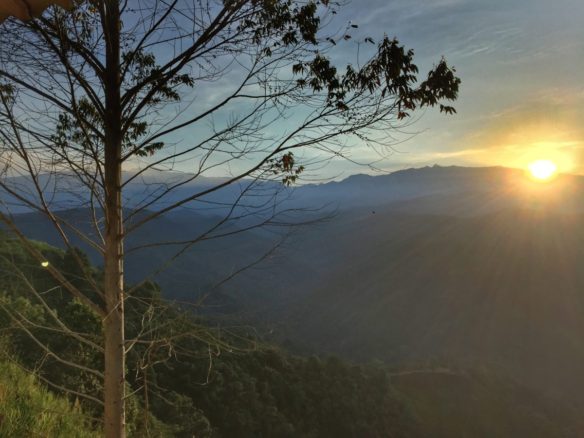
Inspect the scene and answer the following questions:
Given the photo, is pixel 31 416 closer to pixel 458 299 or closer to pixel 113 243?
pixel 113 243

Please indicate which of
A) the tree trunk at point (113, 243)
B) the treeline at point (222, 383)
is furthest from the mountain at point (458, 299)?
the tree trunk at point (113, 243)

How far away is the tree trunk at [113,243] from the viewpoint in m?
3.92

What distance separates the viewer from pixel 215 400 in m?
28.1

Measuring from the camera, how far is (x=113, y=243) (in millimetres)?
3953

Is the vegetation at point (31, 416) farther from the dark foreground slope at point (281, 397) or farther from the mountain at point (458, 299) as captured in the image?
the mountain at point (458, 299)

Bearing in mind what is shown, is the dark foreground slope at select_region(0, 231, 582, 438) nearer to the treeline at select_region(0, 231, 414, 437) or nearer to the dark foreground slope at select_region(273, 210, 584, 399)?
the treeline at select_region(0, 231, 414, 437)

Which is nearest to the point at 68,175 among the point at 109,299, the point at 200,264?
the point at 109,299

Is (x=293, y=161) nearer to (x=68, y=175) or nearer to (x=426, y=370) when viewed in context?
(x=68, y=175)

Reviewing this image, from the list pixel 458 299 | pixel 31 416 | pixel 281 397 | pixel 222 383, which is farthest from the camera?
pixel 458 299

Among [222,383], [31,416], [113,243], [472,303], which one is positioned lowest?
[472,303]

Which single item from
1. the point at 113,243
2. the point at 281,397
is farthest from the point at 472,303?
the point at 113,243

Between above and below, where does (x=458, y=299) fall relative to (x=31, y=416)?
below

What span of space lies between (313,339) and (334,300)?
115 ft

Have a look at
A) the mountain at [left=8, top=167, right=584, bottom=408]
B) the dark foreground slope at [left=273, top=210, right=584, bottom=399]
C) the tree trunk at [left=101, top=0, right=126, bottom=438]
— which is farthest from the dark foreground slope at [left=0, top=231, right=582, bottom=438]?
the dark foreground slope at [left=273, top=210, right=584, bottom=399]
